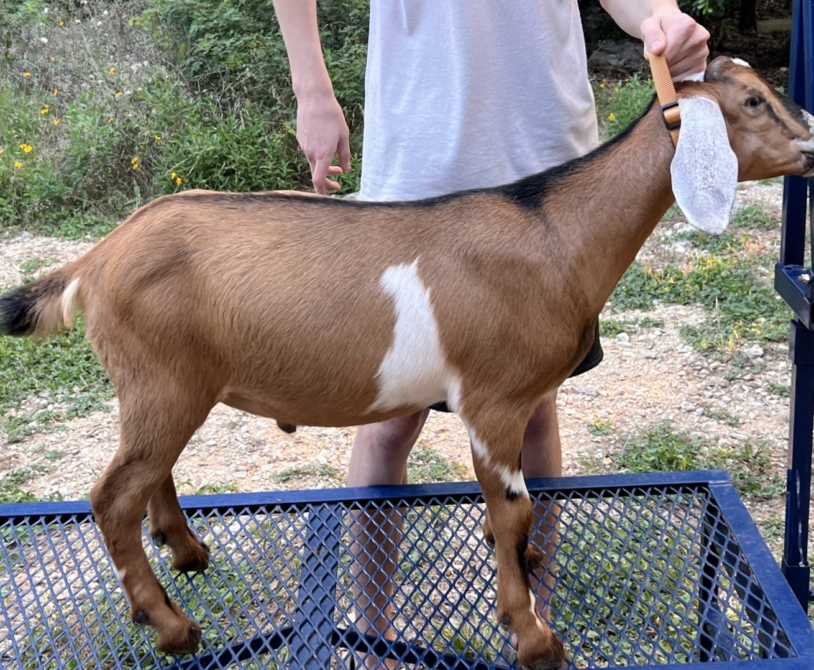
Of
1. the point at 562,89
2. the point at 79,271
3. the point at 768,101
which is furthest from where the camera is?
the point at 562,89

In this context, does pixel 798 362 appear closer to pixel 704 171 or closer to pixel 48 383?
pixel 704 171

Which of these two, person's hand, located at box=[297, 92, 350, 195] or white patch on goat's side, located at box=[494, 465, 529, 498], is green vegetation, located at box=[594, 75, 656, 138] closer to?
person's hand, located at box=[297, 92, 350, 195]

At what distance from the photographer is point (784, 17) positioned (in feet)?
30.2

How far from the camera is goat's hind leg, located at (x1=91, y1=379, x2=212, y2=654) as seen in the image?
65.6 inches

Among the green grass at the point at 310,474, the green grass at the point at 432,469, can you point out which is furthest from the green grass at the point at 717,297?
the green grass at the point at 310,474

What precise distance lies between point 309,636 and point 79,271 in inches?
37.5

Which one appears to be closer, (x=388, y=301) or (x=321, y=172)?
(x=388, y=301)

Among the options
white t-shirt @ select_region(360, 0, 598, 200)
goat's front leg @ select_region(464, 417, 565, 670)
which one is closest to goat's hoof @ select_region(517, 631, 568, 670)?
goat's front leg @ select_region(464, 417, 565, 670)

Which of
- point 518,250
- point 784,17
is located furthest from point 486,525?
point 784,17

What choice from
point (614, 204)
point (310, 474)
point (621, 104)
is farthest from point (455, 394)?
point (621, 104)

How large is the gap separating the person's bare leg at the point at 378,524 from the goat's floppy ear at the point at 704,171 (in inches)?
37.7

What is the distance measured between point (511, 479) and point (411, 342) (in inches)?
14.4

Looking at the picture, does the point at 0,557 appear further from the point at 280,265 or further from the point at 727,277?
the point at 727,277

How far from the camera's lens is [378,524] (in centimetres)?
220
